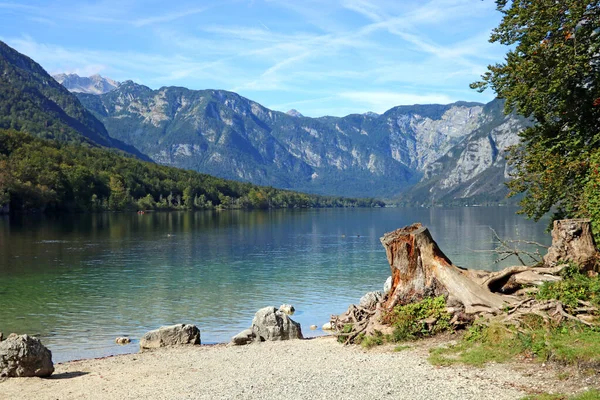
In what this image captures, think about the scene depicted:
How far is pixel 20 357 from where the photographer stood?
18.5 m

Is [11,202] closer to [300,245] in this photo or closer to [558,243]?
[300,245]

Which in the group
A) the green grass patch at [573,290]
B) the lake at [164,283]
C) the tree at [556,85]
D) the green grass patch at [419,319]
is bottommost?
the lake at [164,283]

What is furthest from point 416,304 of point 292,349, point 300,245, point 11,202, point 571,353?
point 11,202

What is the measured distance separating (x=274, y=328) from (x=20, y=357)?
35.3ft

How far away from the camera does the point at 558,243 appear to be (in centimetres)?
2042

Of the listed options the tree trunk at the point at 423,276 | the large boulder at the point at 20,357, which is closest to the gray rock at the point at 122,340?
the large boulder at the point at 20,357

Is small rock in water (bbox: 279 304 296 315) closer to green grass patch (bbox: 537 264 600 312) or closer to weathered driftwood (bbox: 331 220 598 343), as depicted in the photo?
weathered driftwood (bbox: 331 220 598 343)

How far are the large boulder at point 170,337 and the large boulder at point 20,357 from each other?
7.03m

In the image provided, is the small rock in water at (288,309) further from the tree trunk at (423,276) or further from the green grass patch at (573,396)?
the green grass patch at (573,396)

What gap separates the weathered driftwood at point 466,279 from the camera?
19.3 metres

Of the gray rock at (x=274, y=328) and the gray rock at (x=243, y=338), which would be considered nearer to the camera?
the gray rock at (x=243, y=338)

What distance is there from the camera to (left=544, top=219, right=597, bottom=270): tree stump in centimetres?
1948

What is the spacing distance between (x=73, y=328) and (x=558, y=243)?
25.7m

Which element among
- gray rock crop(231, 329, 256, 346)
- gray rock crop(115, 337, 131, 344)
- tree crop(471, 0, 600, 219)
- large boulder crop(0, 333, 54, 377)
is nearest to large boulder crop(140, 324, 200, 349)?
gray rock crop(231, 329, 256, 346)
